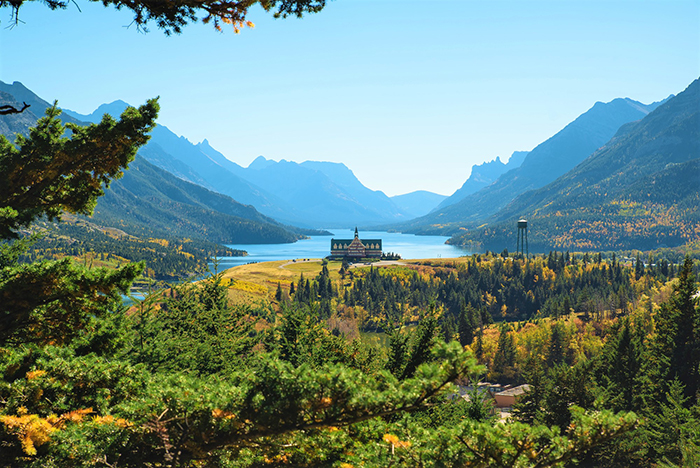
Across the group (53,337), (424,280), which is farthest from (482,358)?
(53,337)

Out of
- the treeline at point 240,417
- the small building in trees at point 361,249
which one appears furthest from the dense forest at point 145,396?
the small building in trees at point 361,249

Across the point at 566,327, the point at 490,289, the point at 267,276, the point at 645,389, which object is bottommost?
the point at 566,327

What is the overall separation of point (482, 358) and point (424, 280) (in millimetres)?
60006

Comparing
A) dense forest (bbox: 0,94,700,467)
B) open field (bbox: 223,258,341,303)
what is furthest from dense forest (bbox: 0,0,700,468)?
open field (bbox: 223,258,341,303)

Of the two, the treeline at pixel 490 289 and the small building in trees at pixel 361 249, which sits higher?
the small building in trees at pixel 361 249

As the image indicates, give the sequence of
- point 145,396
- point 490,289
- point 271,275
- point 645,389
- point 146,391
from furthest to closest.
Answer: point 490,289, point 271,275, point 645,389, point 145,396, point 146,391

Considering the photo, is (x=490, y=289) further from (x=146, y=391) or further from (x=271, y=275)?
(x=146, y=391)

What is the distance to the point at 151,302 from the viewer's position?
62.7 ft

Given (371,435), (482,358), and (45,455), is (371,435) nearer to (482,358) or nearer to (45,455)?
(45,455)

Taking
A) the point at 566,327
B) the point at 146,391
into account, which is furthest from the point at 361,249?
the point at 146,391

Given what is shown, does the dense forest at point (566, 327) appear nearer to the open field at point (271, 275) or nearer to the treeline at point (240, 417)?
the treeline at point (240, 417)

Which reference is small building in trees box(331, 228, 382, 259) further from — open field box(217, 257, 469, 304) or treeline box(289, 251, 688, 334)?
treeline box(289, 251, 688, 334)

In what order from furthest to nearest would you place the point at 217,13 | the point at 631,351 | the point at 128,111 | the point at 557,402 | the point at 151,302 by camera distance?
the point at 631,351, the point at 557,402, the point at 151,302, the point at 128,111, the point at 217,13

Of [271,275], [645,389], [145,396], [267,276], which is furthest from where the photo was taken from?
[271,275]
